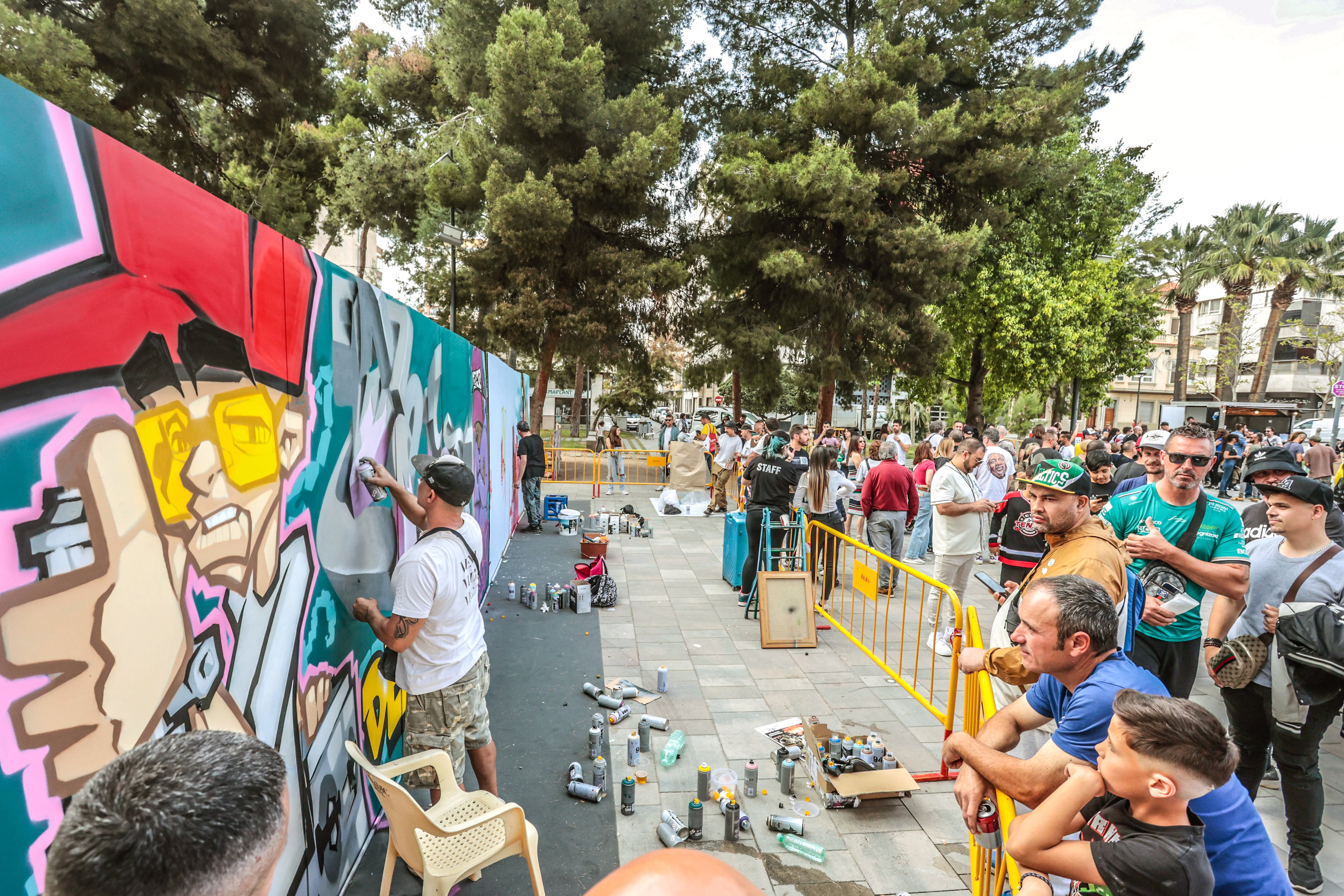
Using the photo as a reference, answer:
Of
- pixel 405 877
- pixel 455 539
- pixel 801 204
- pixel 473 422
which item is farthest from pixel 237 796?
pixel 801 204

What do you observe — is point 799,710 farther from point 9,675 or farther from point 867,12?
point 867,12

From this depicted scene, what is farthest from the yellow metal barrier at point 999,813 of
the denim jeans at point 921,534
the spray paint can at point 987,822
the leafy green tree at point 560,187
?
the leafy green tree at point 560,187

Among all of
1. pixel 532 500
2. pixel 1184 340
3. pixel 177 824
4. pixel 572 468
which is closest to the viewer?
pixel 177 824

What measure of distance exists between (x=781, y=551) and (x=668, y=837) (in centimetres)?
439

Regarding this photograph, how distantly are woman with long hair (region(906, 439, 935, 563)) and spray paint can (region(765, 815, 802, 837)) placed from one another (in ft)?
23.7

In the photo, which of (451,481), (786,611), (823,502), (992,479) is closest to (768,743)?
(786,611)

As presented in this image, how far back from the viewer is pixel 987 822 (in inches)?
106

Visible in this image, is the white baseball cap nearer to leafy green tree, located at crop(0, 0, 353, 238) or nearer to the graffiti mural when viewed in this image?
the graffiti mural

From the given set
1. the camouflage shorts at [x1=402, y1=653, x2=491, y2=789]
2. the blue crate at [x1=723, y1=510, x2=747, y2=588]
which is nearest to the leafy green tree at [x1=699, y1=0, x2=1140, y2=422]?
the blue crate at [x1=723, y1=510, x2=747, y2=588]

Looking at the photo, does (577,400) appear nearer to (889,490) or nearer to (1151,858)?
(889,490)

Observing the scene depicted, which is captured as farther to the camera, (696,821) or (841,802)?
(841,802)

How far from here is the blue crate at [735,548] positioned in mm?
9336

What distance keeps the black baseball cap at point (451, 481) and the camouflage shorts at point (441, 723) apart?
952 millimetres

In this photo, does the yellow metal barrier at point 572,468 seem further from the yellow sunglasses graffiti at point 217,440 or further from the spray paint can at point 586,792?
the yellow sunglasses graffiti at point 217,440
